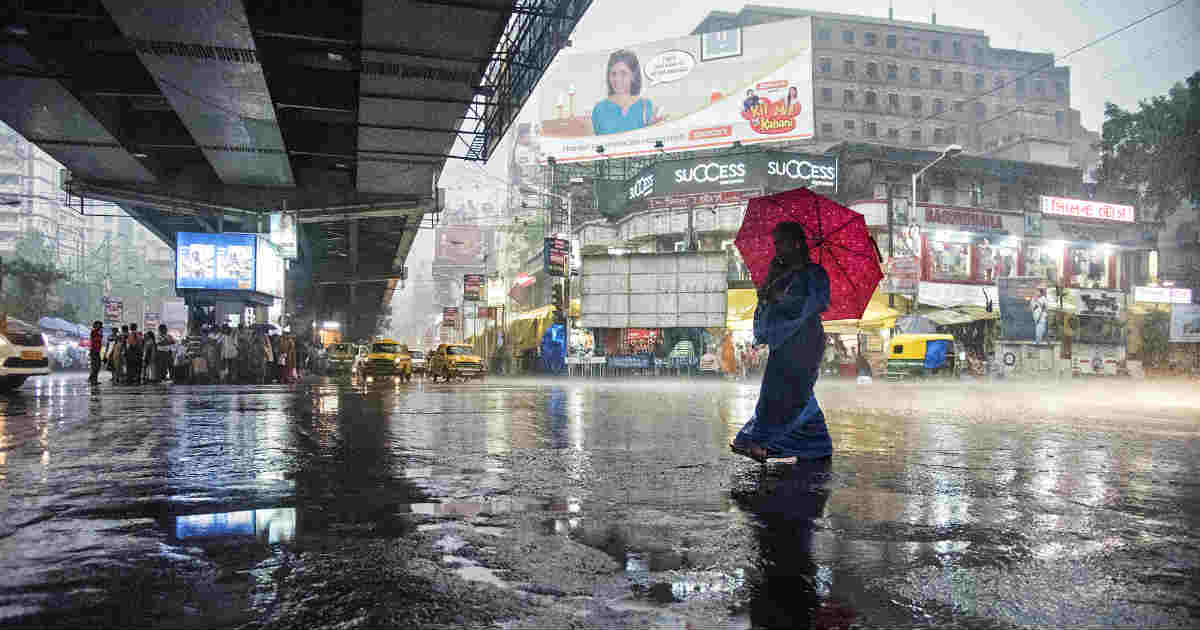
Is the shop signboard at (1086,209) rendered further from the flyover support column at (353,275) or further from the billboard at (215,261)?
the billboard at (215,261)

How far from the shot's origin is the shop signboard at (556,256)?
1416 inches

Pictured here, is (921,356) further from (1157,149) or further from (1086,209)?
(1157,149)

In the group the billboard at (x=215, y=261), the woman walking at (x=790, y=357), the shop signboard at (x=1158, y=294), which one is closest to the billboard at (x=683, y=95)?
the shop signboard at (x=1158, y=294)

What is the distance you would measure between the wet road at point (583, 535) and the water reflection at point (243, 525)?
0.02 m

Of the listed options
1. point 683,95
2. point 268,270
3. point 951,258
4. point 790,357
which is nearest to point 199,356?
point 268,270

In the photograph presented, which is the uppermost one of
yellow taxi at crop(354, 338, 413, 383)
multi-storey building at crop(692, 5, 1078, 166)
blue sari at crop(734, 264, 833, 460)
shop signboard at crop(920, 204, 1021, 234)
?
multi-storey building at crop(692, 5, 1078, 166)

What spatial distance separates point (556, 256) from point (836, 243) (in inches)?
1168

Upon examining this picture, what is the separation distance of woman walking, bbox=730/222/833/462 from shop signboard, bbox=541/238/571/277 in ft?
97.8

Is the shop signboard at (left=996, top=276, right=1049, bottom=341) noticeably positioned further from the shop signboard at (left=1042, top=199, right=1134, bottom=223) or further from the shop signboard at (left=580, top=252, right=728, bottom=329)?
the shop signboard at (left=580, top=252, right=728, bottom=329)

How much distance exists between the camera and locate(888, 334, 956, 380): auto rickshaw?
35094mm

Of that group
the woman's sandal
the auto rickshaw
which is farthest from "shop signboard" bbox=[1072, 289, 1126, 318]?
the woman's sandal

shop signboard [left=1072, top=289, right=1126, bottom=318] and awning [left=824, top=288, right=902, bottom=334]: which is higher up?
shop signboard [left=1072, top=289, right=1126, bottom=318]

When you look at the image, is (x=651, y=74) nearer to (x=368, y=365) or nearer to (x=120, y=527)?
(x=368, y=365)

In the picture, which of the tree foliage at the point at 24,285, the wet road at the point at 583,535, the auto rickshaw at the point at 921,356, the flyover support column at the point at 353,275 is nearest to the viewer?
the wet road at the point at 583,535
